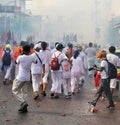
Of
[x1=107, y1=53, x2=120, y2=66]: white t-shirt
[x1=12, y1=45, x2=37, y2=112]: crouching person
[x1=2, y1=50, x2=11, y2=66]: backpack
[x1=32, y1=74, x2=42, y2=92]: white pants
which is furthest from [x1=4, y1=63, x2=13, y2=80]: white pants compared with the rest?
[x1=12, y1=45, x2=37, y2=112]: crouching person

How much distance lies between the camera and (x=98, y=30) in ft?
134

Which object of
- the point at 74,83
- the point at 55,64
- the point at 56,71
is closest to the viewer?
the point at 55,64

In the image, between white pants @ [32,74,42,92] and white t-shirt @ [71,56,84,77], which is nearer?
white pants @ [32,74,42,92]

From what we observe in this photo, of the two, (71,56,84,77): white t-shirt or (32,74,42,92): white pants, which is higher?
(71,56,84,77): white t-shirt

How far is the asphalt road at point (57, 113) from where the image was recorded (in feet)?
27.9

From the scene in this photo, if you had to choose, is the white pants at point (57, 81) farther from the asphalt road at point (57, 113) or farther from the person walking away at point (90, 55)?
the person walking away at point (90, 55)

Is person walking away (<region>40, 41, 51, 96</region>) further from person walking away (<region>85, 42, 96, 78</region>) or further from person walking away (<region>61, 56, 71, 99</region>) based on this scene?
person walking away (<region>85, 42, 96, 78</region>)

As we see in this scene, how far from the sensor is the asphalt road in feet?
27.9

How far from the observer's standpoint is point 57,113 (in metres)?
9.51

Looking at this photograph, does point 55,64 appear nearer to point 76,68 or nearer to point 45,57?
point 45,57

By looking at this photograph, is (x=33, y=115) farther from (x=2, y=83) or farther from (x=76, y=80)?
(x=2, y=83)

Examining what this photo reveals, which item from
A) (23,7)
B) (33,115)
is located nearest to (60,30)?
(23,7)

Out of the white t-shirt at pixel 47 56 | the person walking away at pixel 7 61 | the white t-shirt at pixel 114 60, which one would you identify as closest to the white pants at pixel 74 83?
the white t-shirt at pixel 47 56

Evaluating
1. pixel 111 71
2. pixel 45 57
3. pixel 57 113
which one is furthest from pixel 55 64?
pixel 57 113
